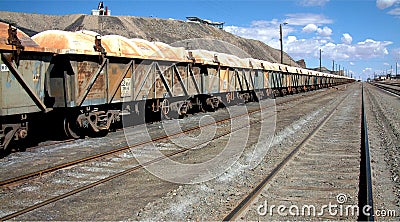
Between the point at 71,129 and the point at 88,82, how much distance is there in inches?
62.5

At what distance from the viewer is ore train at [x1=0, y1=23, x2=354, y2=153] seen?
8.36m

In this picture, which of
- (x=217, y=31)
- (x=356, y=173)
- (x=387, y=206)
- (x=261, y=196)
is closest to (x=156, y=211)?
(x=261, y=196)

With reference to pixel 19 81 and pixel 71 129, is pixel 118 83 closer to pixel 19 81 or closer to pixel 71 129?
pixel 71 129

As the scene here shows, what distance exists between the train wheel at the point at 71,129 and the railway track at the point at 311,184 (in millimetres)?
6258

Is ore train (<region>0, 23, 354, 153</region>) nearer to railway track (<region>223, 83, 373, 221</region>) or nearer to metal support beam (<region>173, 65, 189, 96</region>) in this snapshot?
metal support beam (<region>173, 65, 189, 96</region>)

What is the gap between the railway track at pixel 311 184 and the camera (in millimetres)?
5035

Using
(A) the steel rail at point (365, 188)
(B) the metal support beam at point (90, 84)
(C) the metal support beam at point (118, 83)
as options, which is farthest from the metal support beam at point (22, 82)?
(A) the steel rail at point (365, 188)

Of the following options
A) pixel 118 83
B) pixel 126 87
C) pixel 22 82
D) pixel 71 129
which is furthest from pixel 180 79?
pixel 22 82

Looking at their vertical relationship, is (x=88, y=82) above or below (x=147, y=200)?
above

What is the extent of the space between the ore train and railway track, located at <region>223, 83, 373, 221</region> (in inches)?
231

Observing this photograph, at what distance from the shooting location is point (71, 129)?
10.6 m

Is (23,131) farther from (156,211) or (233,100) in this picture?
(233,100)

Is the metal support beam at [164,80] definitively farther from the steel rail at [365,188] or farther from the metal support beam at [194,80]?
the steel rail at [365,188]

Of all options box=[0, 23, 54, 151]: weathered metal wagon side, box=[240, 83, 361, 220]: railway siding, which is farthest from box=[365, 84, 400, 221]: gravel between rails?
box=[0, 23, 54, 151]: weathered metal wagon side
